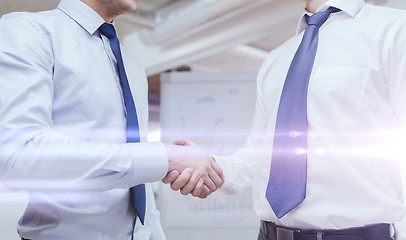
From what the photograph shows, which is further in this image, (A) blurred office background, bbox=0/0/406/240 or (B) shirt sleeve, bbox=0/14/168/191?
(A) blurred office background, bbox=0/0/406/240

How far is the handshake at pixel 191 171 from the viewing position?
107 cm

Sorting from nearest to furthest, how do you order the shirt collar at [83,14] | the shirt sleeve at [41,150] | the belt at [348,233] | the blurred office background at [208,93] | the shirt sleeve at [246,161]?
the shirt sleeve at [41,150], the belt at [348,233], the shirt collar at [83,14], the shirt sleeve at [246,161], the blurred office background at [208,93]

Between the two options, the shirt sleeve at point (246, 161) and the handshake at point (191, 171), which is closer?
the handshake at point (191, 171)

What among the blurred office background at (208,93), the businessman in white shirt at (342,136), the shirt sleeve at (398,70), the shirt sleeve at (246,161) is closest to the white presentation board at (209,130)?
the blurred office background at (208,93)

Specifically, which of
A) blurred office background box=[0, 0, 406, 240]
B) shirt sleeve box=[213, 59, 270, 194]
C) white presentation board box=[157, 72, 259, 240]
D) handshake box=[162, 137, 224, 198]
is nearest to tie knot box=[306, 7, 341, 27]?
shirt sleeve box=[213, 59, 270, 194]

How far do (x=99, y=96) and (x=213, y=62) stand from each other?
14.8ft

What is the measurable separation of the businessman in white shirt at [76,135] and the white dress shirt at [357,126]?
36 cm

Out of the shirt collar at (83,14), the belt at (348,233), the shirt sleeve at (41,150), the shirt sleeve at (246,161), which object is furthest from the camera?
the shirt sleeve at (246,161)

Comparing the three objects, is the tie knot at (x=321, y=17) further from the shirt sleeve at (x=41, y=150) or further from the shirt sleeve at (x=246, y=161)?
the shirt sleeve at (x=41, y=150)

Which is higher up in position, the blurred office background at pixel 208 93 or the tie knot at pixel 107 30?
the tie knot at pixel 107 30

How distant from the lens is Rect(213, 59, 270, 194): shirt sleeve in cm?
143

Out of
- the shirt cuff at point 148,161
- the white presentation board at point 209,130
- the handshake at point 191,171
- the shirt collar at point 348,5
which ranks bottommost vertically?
the white presentation board at point 209,130

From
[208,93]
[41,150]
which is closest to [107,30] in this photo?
[41,150]

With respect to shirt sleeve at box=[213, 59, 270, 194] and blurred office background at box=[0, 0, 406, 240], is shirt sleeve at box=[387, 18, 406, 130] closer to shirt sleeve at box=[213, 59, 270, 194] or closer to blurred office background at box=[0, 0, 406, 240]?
Answer: shirt sleeve at box=[213, 59, 270, 194]
